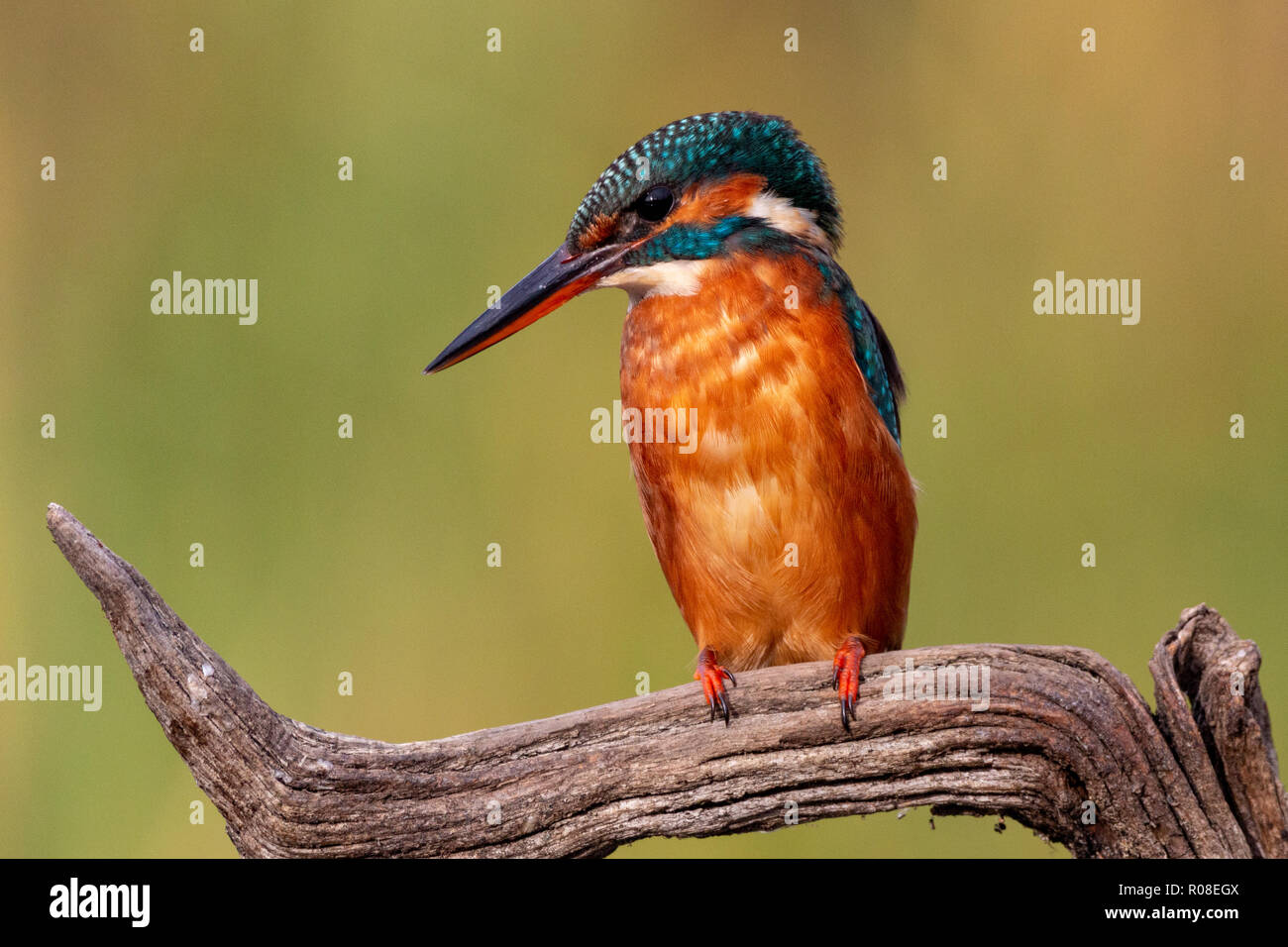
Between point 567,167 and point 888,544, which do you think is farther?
point 567,167

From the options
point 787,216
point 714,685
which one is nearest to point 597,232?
point 787,216

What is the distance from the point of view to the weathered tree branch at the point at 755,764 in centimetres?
211

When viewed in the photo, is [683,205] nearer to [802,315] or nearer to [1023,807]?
[802,315]

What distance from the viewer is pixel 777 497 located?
2.39 m

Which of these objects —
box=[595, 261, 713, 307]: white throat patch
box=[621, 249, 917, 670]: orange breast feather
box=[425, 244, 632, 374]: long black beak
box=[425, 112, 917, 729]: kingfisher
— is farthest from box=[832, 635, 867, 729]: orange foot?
box=[425, 244, 632, 374]: long black beak

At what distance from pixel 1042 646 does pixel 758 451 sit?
0.61 meters

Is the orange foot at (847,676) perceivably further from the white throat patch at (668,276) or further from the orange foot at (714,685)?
the white throat patch at (668,276)

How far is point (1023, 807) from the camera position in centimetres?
217

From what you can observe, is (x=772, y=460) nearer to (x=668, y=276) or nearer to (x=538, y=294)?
(x=668, y=276)

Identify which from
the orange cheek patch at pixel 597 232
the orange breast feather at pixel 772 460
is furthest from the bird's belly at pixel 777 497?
the orange cheek patch at pixel 597 232

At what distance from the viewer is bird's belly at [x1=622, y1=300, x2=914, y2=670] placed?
7.80ft

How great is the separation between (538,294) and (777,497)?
0.60 meters

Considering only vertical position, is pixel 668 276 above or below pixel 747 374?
above
